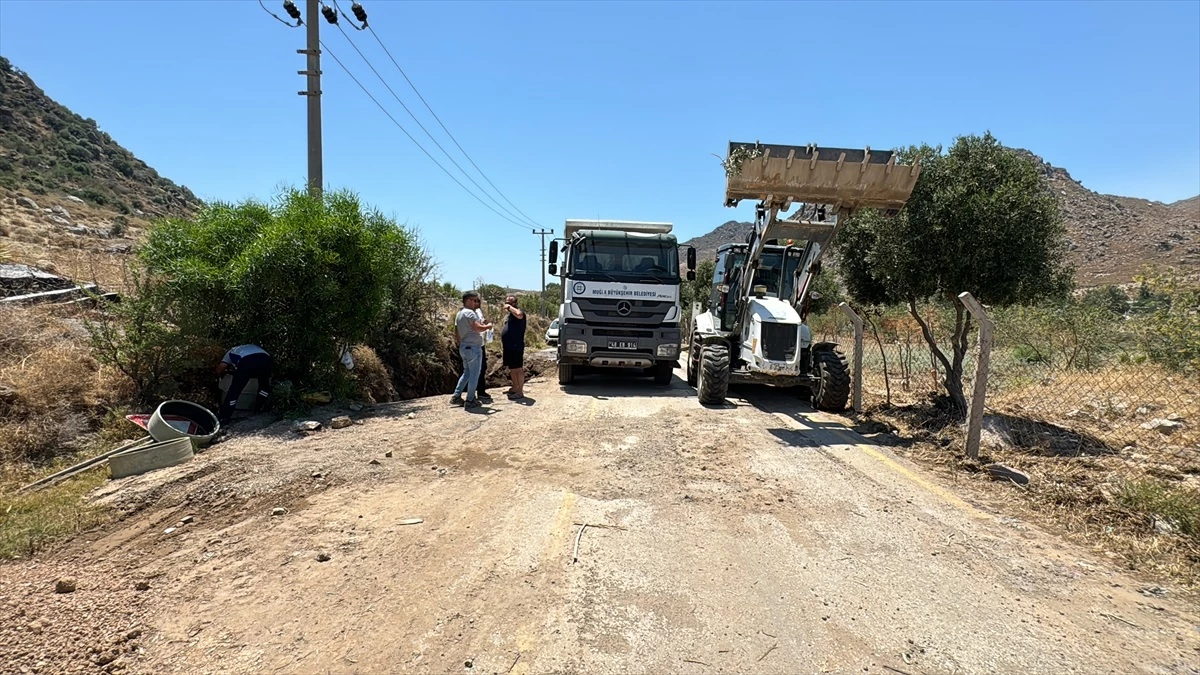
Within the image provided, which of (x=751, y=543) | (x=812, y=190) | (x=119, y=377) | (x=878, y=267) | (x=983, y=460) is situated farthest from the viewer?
(x=878, y=267)

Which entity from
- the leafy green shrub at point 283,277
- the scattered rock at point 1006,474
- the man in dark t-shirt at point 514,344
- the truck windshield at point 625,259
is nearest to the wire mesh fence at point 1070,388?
the scattered rock at point 1006,474

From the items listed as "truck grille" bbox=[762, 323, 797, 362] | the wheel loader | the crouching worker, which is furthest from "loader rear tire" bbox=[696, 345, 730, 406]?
the crouching worker

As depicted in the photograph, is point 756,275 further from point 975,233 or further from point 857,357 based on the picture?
point 975,233

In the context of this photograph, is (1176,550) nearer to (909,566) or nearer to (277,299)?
(909,566)

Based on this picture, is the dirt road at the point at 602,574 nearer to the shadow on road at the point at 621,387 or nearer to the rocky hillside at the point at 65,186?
the shadow on road at the point at 621,387

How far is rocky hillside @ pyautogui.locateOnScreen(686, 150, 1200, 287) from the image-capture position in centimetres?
3997

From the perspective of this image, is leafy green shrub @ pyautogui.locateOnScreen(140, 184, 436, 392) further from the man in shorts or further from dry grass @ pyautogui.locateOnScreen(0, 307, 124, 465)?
the man in shorts

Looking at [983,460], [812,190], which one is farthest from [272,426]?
[983,460]

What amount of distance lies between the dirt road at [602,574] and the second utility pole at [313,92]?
6.70 metres

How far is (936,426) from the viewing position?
7.41 metres

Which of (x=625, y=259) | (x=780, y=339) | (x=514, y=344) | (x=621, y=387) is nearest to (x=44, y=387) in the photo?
(x=514, y=344)

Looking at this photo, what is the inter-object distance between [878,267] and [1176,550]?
4.74 m

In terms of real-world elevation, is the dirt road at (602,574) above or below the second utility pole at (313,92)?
below

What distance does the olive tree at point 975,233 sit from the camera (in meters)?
6.65
